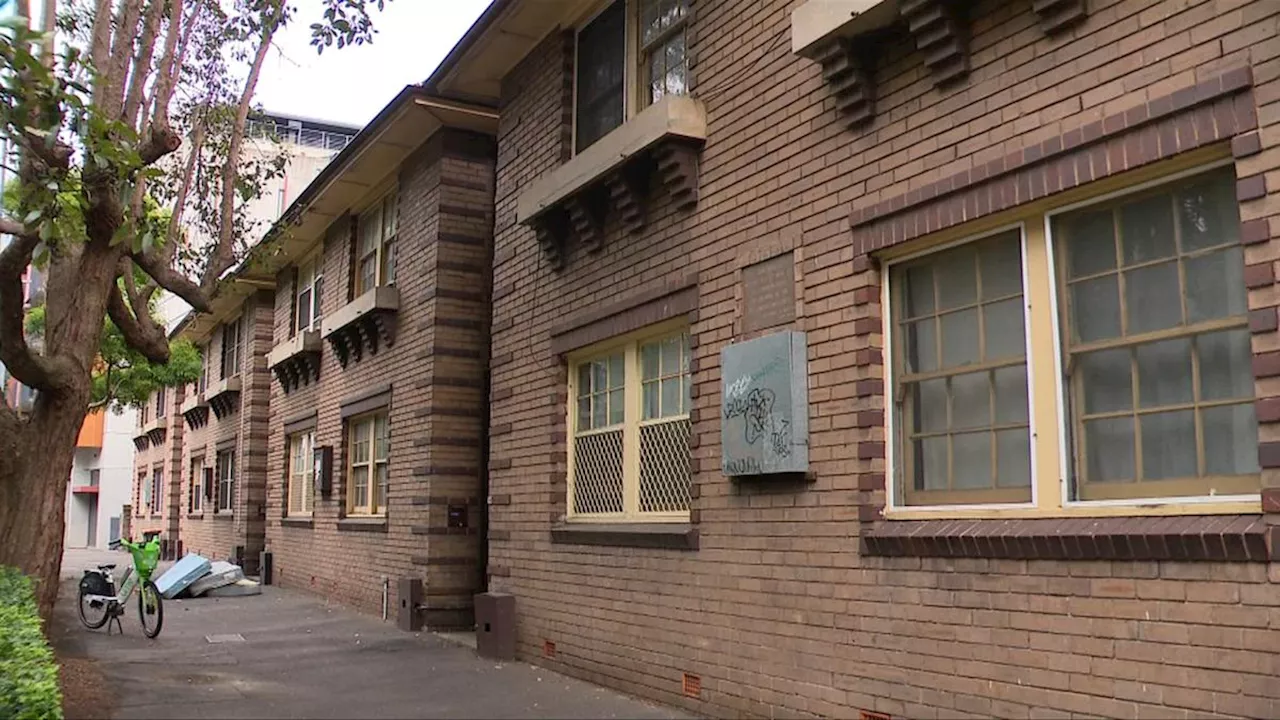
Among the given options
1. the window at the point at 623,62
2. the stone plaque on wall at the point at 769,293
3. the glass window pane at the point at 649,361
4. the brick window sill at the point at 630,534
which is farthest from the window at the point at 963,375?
the window at the point at 623,62

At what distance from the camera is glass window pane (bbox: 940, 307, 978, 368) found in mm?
6191

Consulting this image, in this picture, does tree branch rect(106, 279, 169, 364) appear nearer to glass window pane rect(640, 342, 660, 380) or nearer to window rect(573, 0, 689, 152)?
window rect(573, 0, 689, 152)

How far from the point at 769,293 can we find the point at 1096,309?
2.51 m

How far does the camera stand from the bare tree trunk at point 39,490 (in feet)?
32.1

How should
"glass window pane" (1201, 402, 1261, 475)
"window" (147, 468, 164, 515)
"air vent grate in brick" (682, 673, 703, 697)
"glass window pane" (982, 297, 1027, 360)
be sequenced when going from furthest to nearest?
"window" (147, 468, 164, 515)
"air vent grate in brick" (682, 673, 703, 697)
"glass window pane" (982, 297, 1027, 360)
"glass window pane" (1201, 402, 1261, 475)

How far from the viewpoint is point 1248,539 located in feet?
14.8

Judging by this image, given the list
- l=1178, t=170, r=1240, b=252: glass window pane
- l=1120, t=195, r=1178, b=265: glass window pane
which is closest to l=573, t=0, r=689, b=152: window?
l=1120, t=195, r=1178, b=265: glass window pane

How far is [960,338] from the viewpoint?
628 cm

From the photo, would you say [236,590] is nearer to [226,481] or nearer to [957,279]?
[226,481]

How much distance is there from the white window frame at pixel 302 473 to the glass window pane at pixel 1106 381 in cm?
1562

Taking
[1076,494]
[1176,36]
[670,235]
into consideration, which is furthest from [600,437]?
[1176,36]

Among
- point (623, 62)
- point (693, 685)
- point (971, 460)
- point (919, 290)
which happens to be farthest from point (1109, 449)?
point (623, 62)

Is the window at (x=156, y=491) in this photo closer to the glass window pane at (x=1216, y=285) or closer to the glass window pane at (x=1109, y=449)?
the glass window pane at (x=1109, y=449)

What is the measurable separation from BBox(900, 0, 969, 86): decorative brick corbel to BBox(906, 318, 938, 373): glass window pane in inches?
55.0
